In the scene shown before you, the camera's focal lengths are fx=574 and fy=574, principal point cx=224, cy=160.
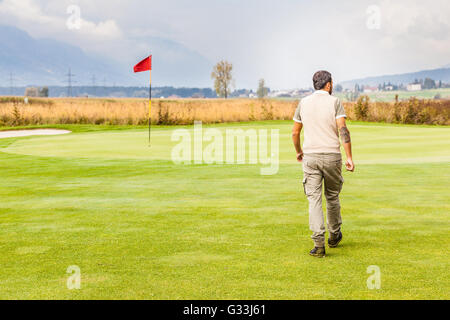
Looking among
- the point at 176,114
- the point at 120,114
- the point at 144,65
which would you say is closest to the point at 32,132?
the point at 120,114

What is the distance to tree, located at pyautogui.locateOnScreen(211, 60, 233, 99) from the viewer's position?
165750mm

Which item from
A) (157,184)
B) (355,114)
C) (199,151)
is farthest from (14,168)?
(355,114)

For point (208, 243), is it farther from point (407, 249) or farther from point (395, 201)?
point (395, 201)

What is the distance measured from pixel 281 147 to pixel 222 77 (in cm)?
14677

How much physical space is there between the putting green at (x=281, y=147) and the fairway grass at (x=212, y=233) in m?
2.06

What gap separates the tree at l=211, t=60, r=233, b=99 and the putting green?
140 metres

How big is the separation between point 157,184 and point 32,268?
21.6 feet

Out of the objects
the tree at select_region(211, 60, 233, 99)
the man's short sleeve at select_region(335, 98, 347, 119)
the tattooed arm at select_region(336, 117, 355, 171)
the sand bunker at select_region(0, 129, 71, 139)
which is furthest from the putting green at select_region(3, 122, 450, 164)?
the tree at select_region(211, 60, 233, 99)

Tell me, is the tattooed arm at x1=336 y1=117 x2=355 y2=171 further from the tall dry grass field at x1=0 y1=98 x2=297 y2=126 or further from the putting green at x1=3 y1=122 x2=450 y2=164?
the tall dry grass field at x1=0 y1=98 x2=297 y2=126

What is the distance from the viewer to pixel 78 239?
7.50 meters

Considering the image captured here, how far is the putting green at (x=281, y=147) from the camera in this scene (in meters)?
17.9

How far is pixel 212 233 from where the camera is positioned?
778 cm

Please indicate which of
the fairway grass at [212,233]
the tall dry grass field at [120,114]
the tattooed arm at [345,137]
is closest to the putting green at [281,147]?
the fairway grass at [212,233]

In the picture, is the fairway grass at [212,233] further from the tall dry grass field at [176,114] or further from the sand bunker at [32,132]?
the tall dry grass field at [176,114]
